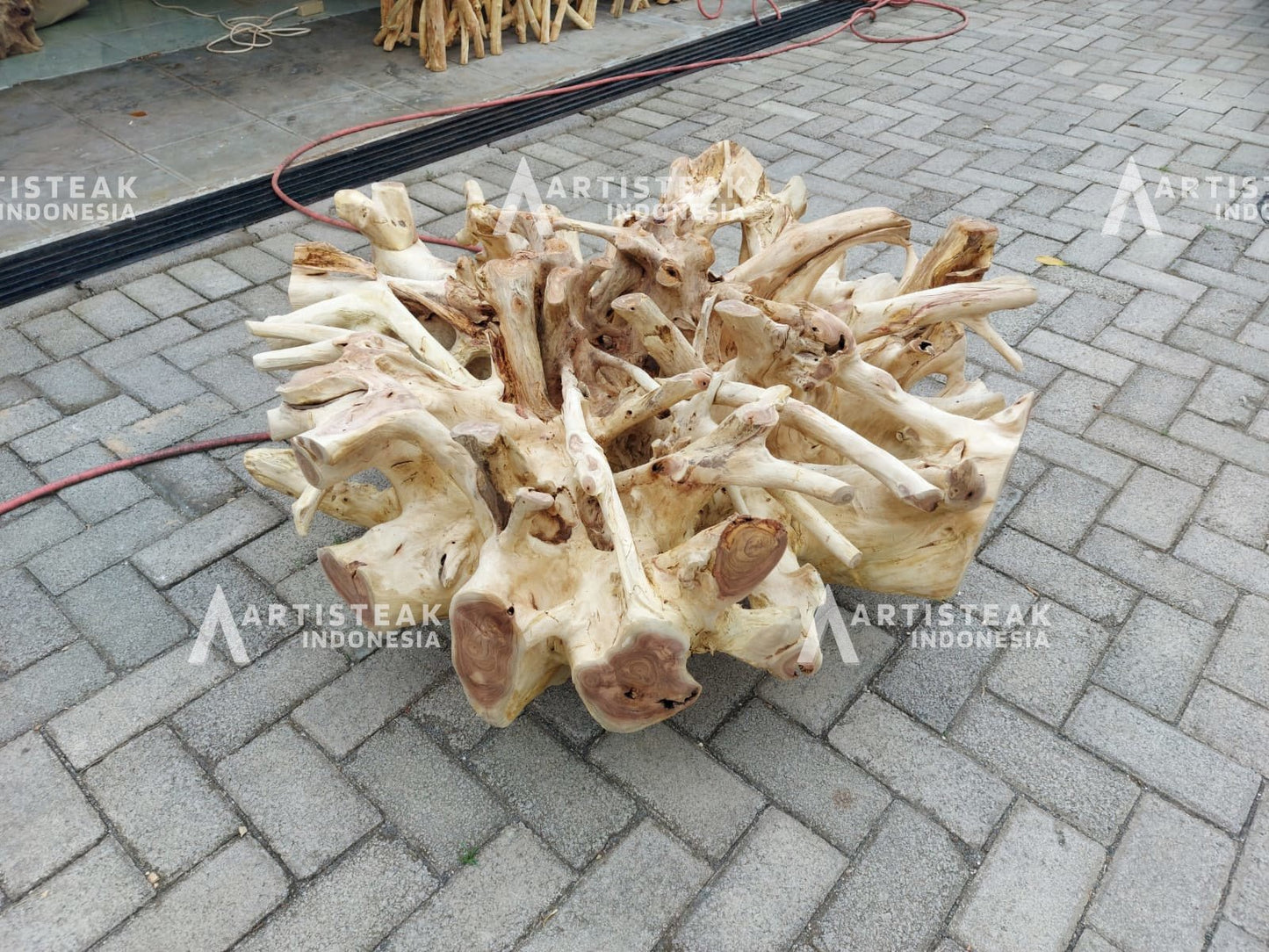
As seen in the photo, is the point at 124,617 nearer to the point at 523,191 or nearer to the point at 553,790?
the point at 553,790

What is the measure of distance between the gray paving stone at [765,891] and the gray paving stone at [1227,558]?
171 cm

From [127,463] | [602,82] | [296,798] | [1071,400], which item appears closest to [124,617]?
[127,463]

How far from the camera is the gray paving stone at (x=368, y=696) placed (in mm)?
2502

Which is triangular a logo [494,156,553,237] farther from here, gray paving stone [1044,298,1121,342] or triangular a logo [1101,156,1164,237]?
triangular a logo [1101,156,1164,237]

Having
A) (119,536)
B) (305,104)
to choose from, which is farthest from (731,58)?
(119,536)

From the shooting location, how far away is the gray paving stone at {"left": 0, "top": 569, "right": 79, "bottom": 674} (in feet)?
8.86

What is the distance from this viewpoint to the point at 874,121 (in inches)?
247

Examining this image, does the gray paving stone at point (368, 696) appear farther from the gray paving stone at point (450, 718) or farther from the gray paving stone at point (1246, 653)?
the gray paving stone at point (1246, 653)

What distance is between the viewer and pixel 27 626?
2.78 meters

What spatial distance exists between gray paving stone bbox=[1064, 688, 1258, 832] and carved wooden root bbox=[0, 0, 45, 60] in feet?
24.9

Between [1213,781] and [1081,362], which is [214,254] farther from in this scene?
[1213,781]

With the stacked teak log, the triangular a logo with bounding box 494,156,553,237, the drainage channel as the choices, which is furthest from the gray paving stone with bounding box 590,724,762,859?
the stacked teak log

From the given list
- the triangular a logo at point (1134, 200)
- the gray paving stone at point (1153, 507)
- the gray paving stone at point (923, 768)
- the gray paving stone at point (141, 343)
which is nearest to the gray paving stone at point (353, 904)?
the gray paving stone at point (923, 768)

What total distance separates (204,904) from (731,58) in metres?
6.88
